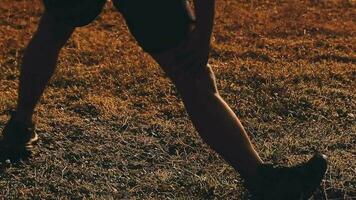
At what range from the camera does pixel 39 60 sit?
130 inches

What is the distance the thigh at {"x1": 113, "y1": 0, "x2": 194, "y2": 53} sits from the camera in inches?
104

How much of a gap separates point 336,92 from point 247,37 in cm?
141

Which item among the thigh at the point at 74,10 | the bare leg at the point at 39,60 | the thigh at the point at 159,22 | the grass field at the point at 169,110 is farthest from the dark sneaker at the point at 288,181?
the bare leg at the point at 39,60

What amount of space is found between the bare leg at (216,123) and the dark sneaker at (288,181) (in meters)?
0.05

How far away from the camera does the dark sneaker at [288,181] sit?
2.79m

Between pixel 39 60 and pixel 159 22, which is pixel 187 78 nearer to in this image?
pixel 159 22

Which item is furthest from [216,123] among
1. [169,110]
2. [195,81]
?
[169,110]

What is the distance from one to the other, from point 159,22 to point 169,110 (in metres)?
1.47

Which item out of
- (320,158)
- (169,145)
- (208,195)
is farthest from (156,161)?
(320,158)

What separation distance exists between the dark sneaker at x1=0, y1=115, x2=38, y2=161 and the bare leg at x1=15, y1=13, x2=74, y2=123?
0.04 m

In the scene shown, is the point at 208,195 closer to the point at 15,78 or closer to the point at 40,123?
the point at 40,123

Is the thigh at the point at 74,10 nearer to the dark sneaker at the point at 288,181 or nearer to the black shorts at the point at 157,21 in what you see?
the black shorts at the point at 157,21

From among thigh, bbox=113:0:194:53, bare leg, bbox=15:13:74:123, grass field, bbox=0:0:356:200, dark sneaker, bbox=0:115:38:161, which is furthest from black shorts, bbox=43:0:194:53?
dark sneaker, bbox=0:115:38:161

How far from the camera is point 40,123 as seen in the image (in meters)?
3.83
